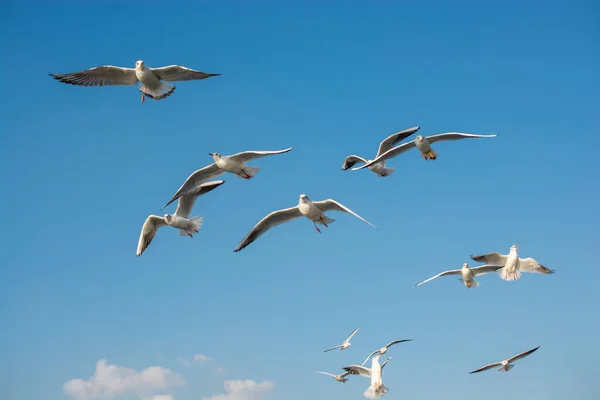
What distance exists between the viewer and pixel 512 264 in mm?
22188

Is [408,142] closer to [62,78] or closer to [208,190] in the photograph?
[208,190]

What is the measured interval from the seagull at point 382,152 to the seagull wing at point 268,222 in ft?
11.9

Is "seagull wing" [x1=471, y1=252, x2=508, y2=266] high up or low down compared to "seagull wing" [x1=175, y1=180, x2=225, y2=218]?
down

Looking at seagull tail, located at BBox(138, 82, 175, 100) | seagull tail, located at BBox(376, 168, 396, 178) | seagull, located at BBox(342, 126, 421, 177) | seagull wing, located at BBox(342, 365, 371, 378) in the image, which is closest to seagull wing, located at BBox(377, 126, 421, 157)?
seagull, located at BBox(342, 126, 421, 177)

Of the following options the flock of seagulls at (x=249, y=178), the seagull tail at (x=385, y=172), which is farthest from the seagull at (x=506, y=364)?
the seagull tail at (x=385, y=172)

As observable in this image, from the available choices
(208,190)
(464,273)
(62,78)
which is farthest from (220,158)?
(464,273)

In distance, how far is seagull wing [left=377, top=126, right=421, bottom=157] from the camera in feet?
68.9

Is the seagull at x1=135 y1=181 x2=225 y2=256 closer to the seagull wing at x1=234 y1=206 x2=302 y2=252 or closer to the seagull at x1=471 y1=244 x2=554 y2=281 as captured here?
the seagull wing at x1=234 y1=206 x2=302 y2=252

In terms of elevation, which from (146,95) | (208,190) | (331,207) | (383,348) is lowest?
(383,348)

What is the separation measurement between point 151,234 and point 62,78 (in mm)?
4660

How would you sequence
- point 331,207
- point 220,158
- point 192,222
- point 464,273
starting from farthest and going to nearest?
point 464,273 < point 192,222 < point 220,158 < point 331,207

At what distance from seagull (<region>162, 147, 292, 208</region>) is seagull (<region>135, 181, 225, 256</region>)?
295 mm

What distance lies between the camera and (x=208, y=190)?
67.5 ft

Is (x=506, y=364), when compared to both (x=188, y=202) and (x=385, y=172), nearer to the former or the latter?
(x=385, y=172)
